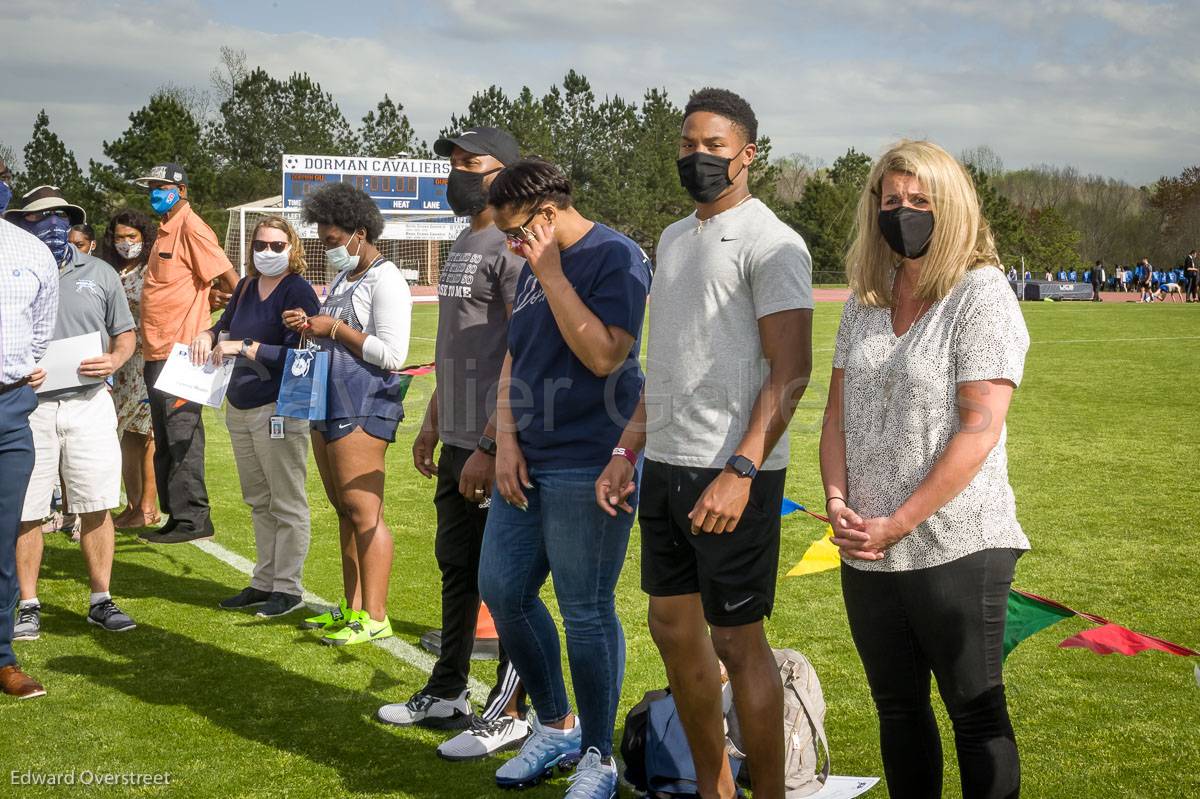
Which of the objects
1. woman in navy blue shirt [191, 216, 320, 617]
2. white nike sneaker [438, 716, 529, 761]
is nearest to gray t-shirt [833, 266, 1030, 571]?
white nike sneaker [438, 716, 529, 761]

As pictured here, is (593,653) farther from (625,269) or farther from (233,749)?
(233,749)

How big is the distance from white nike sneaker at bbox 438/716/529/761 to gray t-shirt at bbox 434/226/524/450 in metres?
1.02

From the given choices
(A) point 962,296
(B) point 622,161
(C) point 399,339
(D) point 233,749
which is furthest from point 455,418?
(B) point 622,161

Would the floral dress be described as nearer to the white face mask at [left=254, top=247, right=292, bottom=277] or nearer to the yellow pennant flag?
the white face mask at [left=254, top=247, right=292, bottom=277]

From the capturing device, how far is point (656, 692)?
3814mm

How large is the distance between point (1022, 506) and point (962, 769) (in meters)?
5.73

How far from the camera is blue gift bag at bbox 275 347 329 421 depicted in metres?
4.86

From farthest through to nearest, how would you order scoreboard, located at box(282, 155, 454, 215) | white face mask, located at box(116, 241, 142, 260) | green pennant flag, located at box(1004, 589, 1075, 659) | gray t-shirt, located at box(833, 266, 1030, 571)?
1. scoreboard, located at box(282, 155, 454, 215)
2. white face mask, located at box(116, 241, 142, 260)
3. green pennant flag, located at box(1004, 589, 1075, 659)
4. gray t-shirt, located at box(833, 266, 1030, 571)

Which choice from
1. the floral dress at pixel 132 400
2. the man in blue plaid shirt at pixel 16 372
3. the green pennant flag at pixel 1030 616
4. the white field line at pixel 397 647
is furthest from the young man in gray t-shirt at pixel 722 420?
the floral dress at pixel 132 400

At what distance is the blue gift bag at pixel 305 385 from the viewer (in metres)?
4.86

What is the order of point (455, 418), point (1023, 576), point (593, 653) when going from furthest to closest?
point (1023, 576) → point (455, 418) → point (593, 653)

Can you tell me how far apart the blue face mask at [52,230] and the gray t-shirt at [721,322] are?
3.63 meters

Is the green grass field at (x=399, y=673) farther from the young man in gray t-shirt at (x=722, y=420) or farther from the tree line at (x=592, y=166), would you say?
the tree line at (x=592, y=166)

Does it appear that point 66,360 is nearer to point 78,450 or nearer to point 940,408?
point 78,450
